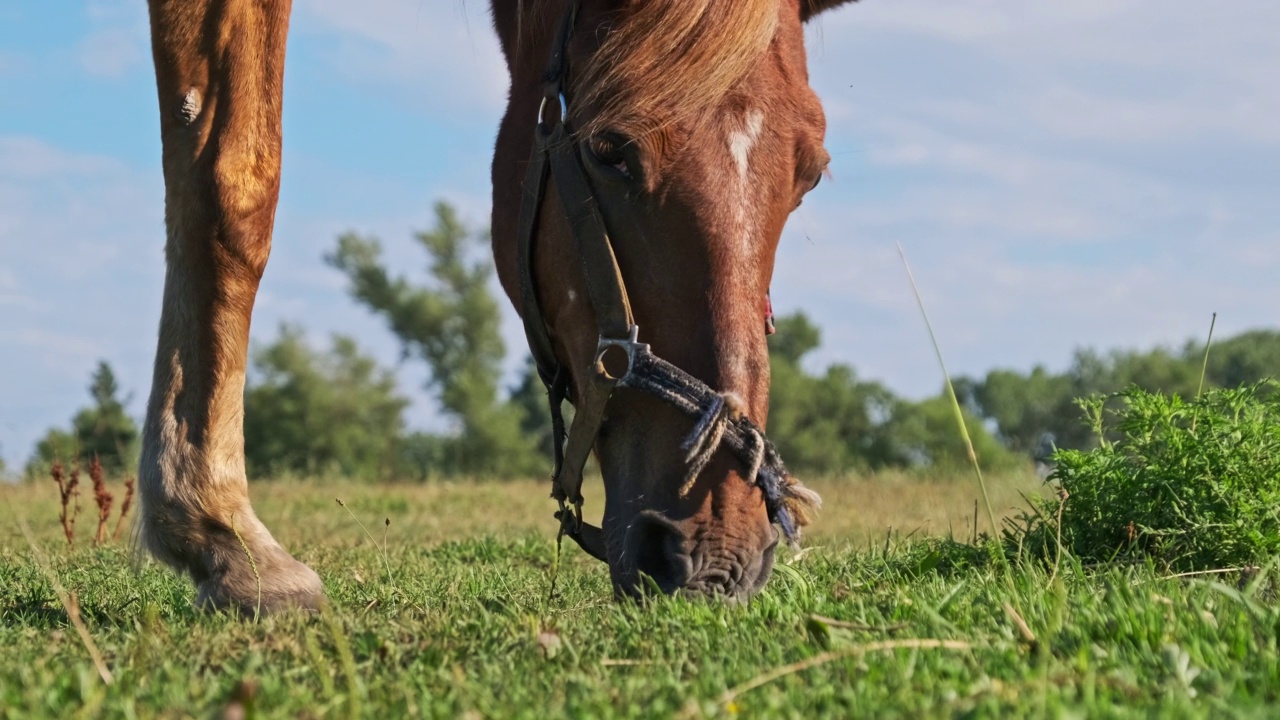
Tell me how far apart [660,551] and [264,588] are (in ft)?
3.59

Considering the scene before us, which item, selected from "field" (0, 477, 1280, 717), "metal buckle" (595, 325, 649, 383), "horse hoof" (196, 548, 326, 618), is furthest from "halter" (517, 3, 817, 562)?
"horse hoof" (196, 548, 326, 618)

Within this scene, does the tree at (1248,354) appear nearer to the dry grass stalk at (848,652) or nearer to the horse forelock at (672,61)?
the horse forelock at (672,61)

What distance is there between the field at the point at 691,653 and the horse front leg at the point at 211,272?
0.20 meters

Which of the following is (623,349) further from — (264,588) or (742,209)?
(264,588)

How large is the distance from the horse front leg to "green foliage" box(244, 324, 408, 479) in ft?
134

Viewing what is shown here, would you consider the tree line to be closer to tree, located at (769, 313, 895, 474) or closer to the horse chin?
tree, located at (769, 313, 895, 474)

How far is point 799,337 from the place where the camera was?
58000 millimetres

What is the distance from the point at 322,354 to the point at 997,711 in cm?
4691

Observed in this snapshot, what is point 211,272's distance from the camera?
343 cm

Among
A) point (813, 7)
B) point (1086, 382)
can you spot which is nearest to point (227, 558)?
point (813, 7)

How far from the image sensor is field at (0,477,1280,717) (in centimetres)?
162

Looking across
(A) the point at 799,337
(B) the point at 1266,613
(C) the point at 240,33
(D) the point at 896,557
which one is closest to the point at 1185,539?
(D) the point at 896,557

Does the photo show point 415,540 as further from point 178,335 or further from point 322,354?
point 322,354

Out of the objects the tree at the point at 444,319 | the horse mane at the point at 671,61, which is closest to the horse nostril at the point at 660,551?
the horse mane at the point at 671,61
